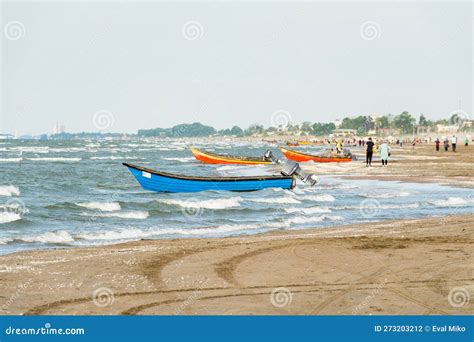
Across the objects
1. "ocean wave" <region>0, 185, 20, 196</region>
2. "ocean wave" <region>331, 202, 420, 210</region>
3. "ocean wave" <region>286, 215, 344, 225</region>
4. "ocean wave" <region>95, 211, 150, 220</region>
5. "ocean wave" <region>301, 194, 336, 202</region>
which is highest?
"ocean wave" <region>286, 215, 344, 225</region>

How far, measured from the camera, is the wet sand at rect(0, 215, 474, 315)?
341 inches

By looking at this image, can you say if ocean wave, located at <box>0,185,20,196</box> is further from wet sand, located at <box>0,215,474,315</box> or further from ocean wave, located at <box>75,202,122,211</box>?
wet sand, located at <box>0,215,474,315</box>

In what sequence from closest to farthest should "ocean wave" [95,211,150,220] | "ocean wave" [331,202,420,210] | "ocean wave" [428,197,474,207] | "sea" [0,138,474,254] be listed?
1. "sea" [0,138,474,254]
2. "ocean wave" [95,211,150,220]
3. "ocean wave" [331,202,420,210]
4. "ocean wave" [428,197,474,207]

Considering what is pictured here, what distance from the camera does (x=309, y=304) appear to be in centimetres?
875

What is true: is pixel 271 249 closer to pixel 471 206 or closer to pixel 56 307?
pixel 56 307

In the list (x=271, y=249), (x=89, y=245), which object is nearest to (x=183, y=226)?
(x=89, y=245)

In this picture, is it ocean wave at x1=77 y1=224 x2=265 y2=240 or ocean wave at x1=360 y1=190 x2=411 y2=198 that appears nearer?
ocean wave at x1=77 y1=224 x2=265 y2=240

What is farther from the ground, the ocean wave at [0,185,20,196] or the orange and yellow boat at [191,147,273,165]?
the ocean wave at [0,185,20,196]

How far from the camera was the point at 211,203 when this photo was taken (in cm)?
2539

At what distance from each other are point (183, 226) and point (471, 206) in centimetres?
1041

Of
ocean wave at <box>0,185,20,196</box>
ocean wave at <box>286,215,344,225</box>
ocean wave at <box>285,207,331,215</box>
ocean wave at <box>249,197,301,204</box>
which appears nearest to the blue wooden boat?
ocean wave at <box>249,197,301,204</box>

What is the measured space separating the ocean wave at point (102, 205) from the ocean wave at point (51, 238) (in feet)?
24.4

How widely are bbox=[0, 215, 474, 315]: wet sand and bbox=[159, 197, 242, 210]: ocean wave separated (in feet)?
30.5

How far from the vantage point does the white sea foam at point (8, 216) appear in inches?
794
